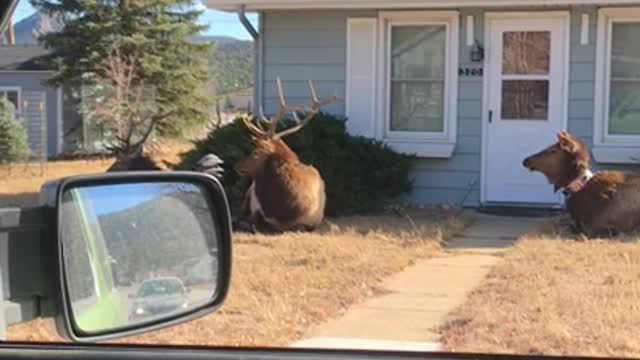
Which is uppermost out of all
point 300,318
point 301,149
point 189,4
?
point 189,4

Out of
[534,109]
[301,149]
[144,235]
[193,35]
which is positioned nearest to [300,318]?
[144,235]

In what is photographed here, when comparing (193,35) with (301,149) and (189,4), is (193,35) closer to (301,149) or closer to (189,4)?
(189,4)

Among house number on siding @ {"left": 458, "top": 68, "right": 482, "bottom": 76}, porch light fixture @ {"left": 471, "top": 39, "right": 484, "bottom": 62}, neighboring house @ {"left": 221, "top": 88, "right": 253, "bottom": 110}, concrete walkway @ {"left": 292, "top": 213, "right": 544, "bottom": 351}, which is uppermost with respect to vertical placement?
porch light fixture @ {"left": 471, "top": 39, "right": 484, "bottom": 62}

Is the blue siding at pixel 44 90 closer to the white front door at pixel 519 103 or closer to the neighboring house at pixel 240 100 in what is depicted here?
the neighboring house at pixel 240 100

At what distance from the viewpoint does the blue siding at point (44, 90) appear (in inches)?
422

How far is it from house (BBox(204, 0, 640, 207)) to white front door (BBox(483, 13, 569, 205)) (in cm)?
1

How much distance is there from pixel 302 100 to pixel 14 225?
1057 cm

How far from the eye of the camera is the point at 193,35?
44.9 ft

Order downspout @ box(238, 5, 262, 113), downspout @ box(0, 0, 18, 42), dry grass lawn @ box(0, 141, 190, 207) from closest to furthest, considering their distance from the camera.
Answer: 1. downspout @ box(0, 0, 18, 42)
2. dry grass lawn @ box(0, 141, 190, 207)
3. downspout @ box(238, 5, 262, 113)

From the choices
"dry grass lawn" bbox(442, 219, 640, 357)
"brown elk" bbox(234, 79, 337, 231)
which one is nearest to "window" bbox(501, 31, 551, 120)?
"brown elk" bbox(234, 79, 337, 231)

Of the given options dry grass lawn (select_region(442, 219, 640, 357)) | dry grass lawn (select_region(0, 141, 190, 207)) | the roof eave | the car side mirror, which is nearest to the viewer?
the car side mirror

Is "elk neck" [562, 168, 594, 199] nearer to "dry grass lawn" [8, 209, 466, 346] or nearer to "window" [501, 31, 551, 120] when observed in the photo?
"dry grass lawn" [8, 209, 466, 346]

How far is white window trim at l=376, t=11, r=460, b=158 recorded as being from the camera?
39.2 ft

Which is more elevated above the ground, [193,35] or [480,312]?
[193,35]
